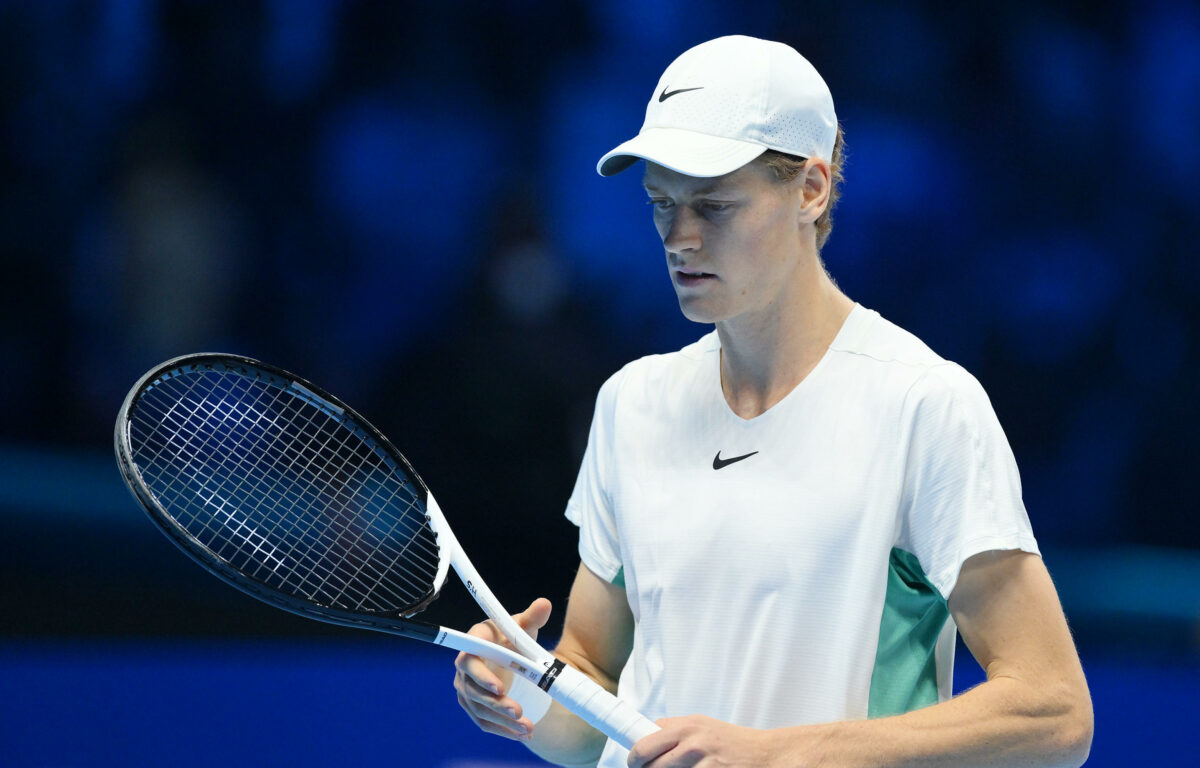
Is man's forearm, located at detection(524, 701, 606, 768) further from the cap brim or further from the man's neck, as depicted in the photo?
the cap brim

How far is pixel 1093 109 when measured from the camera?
449 cm

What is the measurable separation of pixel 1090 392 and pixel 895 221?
0.94m

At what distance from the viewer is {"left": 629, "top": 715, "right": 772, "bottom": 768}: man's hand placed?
1348 mm

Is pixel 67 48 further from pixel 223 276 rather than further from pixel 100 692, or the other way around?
pixel 100 692

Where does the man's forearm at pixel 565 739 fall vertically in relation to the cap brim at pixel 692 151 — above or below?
below

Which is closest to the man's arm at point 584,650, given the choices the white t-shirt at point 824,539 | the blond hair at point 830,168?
the white t-shirt at point 824,539

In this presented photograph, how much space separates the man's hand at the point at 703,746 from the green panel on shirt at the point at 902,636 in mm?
185

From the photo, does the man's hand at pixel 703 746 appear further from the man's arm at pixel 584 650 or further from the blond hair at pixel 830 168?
the blond hair at pixel 830 168

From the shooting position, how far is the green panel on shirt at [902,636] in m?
1.48

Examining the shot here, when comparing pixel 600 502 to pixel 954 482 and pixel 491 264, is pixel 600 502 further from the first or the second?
pixel 491 264

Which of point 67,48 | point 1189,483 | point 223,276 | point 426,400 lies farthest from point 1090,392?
point 67,48

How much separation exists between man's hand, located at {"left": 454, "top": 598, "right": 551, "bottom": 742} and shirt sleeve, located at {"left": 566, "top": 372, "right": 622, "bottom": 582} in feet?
0.34

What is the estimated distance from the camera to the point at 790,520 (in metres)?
1.50

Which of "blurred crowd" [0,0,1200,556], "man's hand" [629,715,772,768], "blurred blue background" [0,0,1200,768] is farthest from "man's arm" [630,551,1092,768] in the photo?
"blurred crowd" [0,0,1200,556]
